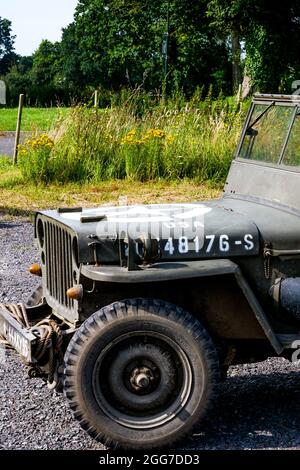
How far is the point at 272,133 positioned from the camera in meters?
5.33

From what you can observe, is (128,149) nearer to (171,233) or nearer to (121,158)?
(121,158)

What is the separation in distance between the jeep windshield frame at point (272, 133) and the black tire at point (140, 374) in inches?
50.3

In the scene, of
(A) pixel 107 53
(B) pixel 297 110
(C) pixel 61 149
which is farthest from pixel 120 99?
(A) pixel 107 53

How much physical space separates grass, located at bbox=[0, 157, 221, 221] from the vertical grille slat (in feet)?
23.2

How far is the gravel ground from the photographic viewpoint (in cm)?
456

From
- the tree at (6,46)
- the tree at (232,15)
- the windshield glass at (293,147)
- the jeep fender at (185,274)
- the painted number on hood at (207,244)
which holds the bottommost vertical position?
the tree at (6,46)

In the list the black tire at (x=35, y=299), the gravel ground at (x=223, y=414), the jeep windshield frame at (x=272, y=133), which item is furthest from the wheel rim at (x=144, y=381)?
the jeep windshield frame at (x=272, y=133)

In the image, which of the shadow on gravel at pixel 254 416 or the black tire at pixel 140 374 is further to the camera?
the shadow on gravel at pixel 254 416

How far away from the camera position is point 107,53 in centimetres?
5388

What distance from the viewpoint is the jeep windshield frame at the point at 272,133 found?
5.13 meters

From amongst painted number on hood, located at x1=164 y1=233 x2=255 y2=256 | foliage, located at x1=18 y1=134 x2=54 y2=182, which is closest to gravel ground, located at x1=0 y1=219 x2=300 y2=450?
painted number on hood, located at x1=164 y1=233 x2=255 y2=256

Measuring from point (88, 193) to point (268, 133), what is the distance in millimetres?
8142

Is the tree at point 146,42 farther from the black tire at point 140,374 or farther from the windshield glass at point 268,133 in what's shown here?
the black tire at point 140,374
